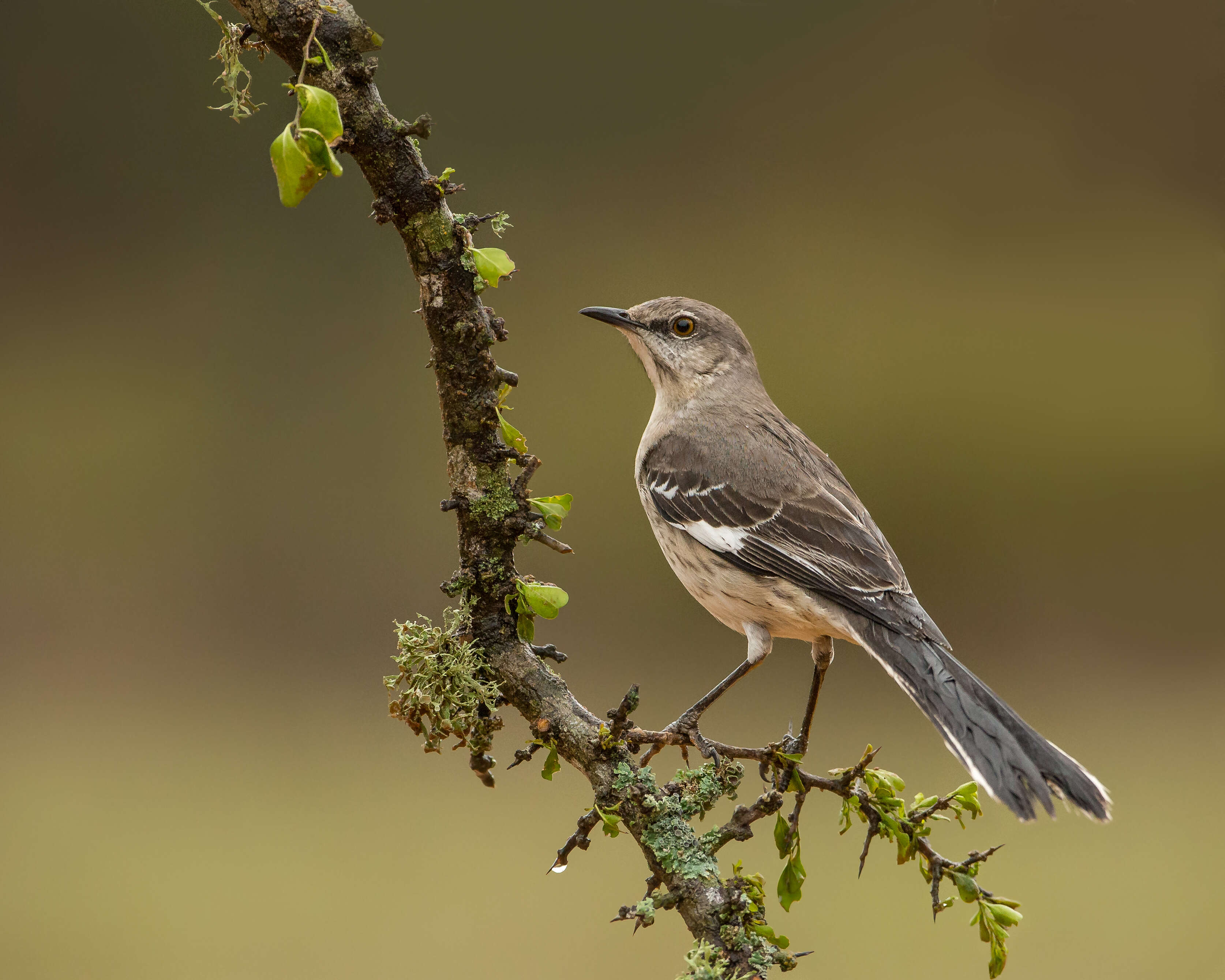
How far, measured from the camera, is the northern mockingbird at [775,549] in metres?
1.77

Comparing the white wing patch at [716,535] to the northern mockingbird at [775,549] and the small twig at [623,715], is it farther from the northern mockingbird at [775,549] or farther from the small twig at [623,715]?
the small twig at [623,715]

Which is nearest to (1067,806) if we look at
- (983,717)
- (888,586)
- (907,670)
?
(983,717)

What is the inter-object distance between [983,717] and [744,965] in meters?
0.61

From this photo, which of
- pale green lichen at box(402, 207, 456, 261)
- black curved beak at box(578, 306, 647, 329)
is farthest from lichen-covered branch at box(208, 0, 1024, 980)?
black curved beak at box(578, 306, 647, 329)

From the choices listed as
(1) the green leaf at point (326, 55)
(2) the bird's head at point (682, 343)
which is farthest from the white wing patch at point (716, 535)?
(1) the green leaf at point (326, 55)

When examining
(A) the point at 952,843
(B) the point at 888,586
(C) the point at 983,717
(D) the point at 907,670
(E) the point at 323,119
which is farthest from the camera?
(A) the point at 952,843

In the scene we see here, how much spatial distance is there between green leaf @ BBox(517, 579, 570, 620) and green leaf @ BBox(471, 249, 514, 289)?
0.50 meters

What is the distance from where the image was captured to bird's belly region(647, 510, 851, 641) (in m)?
2.32

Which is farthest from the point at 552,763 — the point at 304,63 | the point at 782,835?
the point at 304,63

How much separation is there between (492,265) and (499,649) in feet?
2.13

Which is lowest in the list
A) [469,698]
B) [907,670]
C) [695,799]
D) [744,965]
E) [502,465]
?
[744,965]

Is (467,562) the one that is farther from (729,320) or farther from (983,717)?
(729,320)

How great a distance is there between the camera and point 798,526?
98.6 inches

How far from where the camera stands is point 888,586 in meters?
2.31
